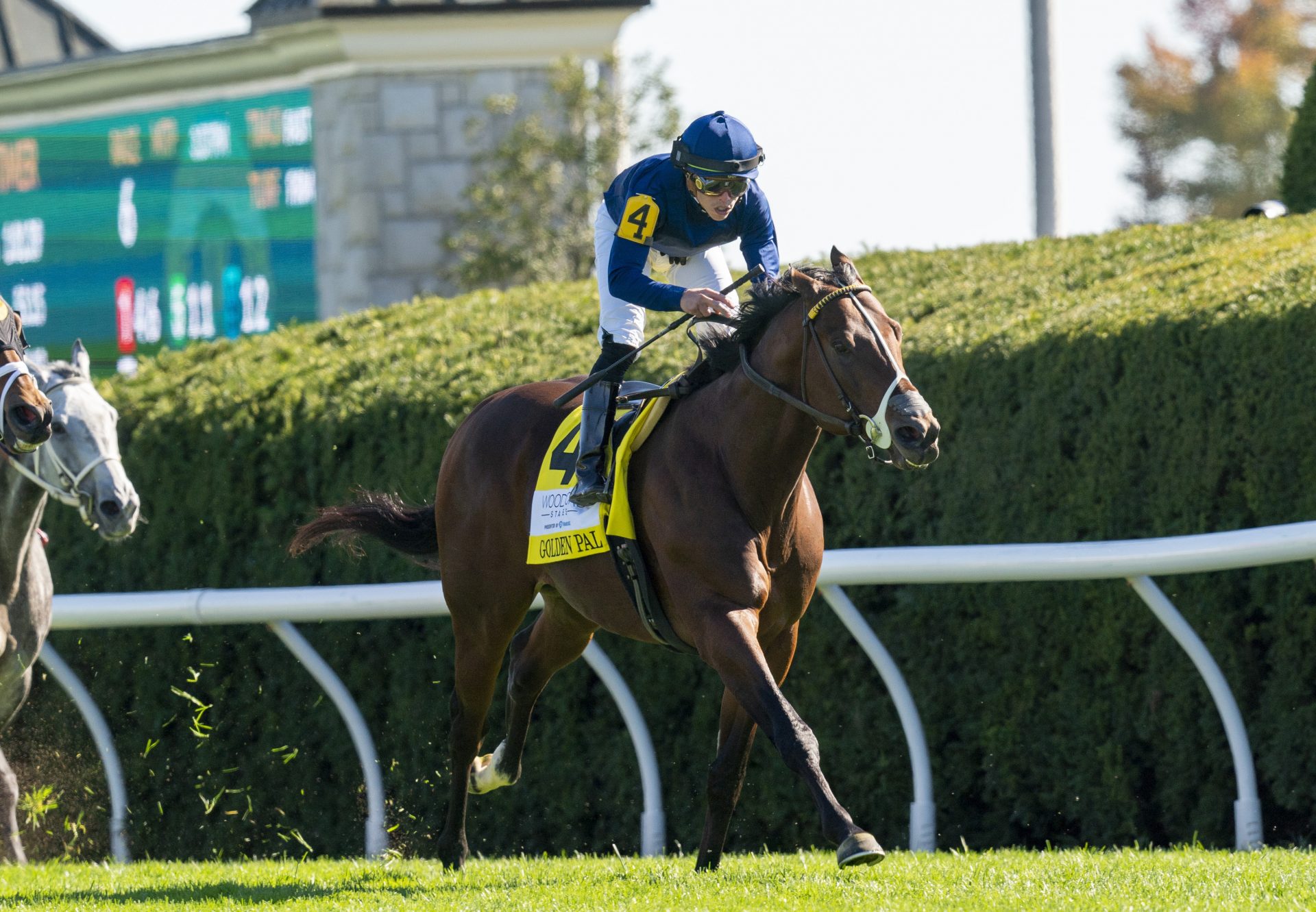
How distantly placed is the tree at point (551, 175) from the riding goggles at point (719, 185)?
7.53 meters

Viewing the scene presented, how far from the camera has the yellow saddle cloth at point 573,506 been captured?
4.60 metres

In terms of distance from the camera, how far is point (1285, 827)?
202 inches

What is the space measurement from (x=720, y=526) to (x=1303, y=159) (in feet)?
17.1

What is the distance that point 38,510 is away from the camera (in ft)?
18.4

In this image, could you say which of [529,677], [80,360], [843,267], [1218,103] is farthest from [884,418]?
[1218,103]

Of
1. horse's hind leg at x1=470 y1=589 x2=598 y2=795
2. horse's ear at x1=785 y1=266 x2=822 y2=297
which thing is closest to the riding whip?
horse's ear at x1=785 y1=266 x2=822 y2=297

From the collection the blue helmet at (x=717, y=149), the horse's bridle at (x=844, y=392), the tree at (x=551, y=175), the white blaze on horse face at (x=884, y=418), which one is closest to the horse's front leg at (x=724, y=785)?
the horse's bridle at (x=844, y=392)

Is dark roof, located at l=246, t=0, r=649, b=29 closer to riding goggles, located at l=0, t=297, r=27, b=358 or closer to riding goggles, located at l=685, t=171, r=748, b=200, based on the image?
riding goggles, located at l=0, t=297, r=27, b=358

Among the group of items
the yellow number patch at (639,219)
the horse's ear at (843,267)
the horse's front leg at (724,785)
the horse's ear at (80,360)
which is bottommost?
the horse's front leg at (724,785)

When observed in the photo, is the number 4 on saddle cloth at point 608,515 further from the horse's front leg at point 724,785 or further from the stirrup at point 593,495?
the horse's front leg at point 724,785

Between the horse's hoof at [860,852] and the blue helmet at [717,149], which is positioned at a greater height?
the blue helmet at [717,149]

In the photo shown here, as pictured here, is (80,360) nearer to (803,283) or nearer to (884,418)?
(803,283)

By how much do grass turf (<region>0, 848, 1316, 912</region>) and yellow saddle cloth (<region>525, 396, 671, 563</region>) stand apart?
0.91 m

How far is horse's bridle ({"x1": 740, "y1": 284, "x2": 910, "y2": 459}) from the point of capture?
12.8ft
